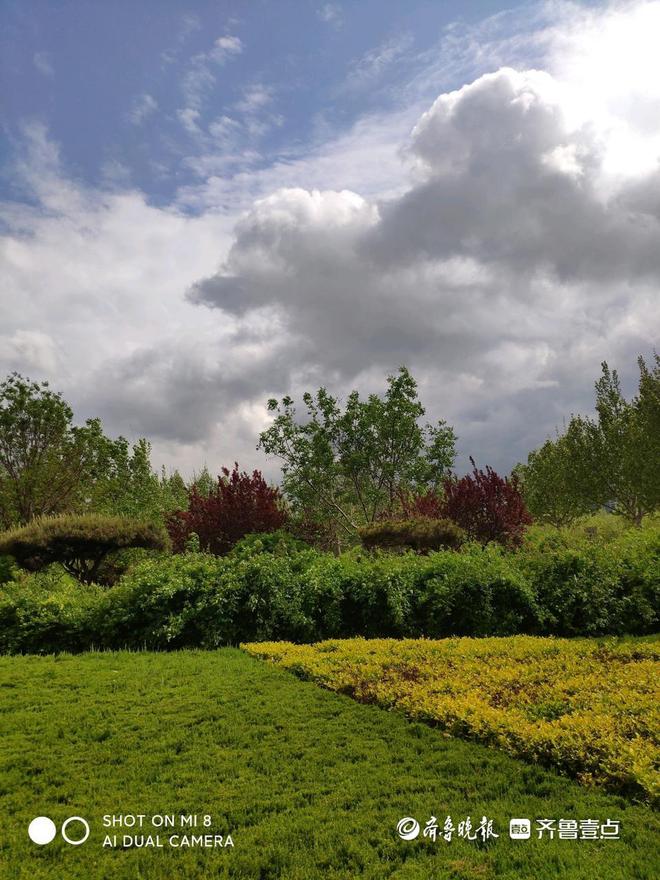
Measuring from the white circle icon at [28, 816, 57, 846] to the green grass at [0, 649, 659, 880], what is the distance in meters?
0.05

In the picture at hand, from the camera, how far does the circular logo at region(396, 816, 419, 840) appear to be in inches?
129

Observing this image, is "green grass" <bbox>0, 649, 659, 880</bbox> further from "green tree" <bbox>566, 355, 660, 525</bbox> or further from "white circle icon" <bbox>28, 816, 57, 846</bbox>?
"green tree" <bbox>566, 355, 660, 525</bbox>

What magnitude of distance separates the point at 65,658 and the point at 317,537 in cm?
1169

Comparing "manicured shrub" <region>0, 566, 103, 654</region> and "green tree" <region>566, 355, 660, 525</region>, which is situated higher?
"green tree" <region>566, 355, 660, 525</region>

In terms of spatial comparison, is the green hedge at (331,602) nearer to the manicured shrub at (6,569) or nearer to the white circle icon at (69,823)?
the manicured shrub at (6,569)

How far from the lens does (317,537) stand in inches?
746

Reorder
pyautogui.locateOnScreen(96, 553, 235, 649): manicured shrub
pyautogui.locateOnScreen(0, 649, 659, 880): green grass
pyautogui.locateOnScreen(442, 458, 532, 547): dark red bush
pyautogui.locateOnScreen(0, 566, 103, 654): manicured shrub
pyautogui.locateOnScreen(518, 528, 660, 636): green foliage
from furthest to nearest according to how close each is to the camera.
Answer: pyautogui.locateOnScreen(442, 458, 532, 547): dark red bush → pyautogui.locateOnScreen(518, 528, 660, 636): green foliage → pyautogui.locateOnScreen(0, 566, 103, 654): manicured shrub → pyautogui.locateOnScreen(96, 553, 235, 649): manicured shrub → pyautogui.locateOnScreen(0, 649, 659, 880): green grass

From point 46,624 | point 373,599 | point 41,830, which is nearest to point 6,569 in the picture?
point 46,624

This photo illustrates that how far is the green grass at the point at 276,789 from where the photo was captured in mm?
3070

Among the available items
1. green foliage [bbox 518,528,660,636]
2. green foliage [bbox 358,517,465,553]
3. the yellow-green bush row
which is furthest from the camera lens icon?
green foliage [bbox 358,517,465,553]

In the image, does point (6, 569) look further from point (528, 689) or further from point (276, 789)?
point (528, 689)

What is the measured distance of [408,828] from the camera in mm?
3324

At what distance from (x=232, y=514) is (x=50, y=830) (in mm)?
12610

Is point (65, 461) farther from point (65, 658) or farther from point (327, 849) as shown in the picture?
point (327, 849)
